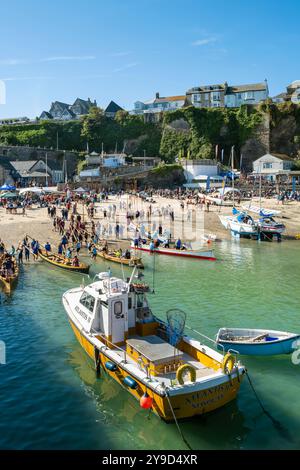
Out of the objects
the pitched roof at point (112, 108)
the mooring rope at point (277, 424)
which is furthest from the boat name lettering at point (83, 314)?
the pitched roof at point (112, 108)

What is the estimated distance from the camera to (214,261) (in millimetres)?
32594

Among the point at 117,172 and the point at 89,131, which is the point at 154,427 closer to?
the point at 117,172

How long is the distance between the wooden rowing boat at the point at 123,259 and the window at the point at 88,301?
467 inches

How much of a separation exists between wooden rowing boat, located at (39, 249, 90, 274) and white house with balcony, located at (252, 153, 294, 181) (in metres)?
50.4

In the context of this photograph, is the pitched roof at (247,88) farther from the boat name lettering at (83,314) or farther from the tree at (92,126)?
the boat name lettering at (83,314)

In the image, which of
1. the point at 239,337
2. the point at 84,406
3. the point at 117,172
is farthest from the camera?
the point at 117,172

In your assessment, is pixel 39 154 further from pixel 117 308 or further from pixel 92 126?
pixel 117 308

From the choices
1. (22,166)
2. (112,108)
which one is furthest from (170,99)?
(22,166)

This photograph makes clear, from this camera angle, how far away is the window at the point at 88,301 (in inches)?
610

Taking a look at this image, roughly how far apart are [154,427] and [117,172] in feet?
209

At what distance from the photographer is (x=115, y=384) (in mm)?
13906

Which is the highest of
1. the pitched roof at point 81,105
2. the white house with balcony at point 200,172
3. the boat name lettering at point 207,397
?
the pitched roof at point 81,105
